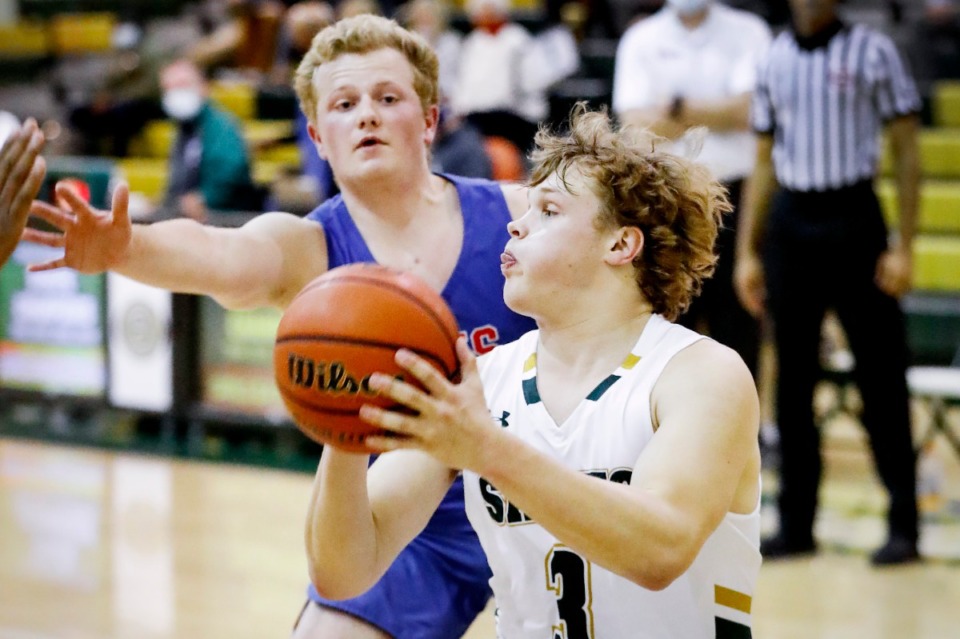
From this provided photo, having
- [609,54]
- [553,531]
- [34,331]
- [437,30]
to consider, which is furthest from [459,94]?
[553,531]

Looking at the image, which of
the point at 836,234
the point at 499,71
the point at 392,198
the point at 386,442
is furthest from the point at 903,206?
the point at 499,71

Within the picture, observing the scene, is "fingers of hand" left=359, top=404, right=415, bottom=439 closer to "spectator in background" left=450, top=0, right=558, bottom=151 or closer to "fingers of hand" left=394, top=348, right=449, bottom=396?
"fingers of hand" left=394, top=348, right=449, bottom=396

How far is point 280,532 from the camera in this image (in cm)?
589

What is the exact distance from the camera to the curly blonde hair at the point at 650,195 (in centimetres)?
227

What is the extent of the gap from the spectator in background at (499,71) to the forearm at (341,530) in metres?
6.45

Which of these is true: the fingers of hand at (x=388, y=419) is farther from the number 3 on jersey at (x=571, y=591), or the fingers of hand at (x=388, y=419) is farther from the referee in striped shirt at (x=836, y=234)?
the referee in striped shirt at (x=836, y=234)

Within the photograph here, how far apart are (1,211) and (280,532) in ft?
11.6

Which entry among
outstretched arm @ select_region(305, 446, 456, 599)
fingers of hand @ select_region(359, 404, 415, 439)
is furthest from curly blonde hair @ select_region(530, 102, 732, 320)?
fingers of hand @ select_region(359, 404, 415, 439)

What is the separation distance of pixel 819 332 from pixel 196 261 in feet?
10.5

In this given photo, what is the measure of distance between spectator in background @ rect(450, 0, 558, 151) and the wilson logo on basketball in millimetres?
6732

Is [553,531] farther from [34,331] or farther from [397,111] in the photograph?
[34,331]

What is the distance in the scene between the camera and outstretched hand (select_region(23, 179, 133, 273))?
2611 millimetres

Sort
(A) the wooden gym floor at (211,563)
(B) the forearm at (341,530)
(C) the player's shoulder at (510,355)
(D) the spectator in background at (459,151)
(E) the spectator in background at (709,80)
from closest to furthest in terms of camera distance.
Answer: (B) the forearm at (341,530)
(C) the player's shoulder at (510,355)
(A) the wooden gym floor at (211,563)
(E) the spectator in background at (709,80)
(D) the spectator in background at (459,151)

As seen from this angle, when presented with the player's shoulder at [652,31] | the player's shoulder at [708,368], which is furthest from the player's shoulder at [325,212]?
the player's shoulder at [652,31]
